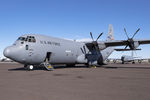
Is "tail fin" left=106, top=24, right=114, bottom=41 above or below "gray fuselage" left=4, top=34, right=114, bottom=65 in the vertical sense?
above

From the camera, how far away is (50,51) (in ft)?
64.6

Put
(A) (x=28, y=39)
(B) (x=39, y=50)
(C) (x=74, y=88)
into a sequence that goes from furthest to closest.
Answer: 1. (B) (x=39, y=50)
2. (A) (x=28, y=39)
3. (C) (x=74, y=88)

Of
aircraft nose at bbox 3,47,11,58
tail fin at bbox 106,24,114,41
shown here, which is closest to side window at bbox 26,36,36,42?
aircraft nose at bbox 3,47,11,58

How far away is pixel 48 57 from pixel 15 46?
5004mm

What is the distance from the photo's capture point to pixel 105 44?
2753cm

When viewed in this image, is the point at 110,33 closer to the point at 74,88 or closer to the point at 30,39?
the point at 30,39

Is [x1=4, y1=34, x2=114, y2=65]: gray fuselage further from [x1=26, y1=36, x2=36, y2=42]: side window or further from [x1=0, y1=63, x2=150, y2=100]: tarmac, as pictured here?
[x1=0, y1=63, x2=150, y2=100]: tarmac

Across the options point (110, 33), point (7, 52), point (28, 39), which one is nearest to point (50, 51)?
point (28, 39)

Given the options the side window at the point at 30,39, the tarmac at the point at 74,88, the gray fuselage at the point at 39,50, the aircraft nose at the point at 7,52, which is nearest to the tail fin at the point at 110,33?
the gray fuselage at the point at 39,50

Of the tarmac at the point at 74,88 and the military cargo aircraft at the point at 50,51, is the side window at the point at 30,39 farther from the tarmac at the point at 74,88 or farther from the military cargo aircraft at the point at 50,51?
the tarmac at the point at 74,88

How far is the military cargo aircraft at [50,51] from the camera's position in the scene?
16328 millimetres

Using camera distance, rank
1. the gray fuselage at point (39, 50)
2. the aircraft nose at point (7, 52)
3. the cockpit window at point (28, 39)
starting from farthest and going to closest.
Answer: the cockpit window at point (28, 39), the gray fuselage at point (39, 50), the aircraft nose at point (7, 52)

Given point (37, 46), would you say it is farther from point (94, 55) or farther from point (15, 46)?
point (94, 55)

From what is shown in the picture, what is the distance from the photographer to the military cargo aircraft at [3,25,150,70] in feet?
53.6
